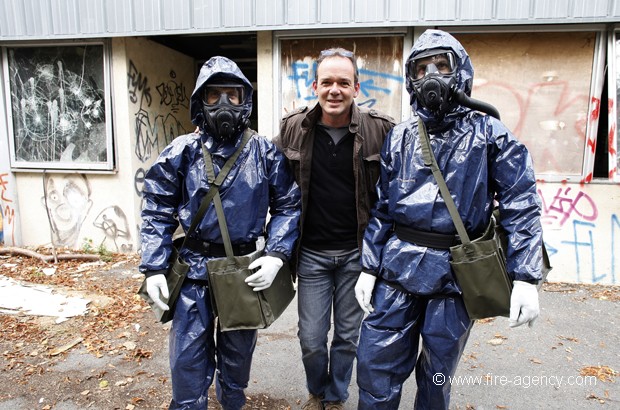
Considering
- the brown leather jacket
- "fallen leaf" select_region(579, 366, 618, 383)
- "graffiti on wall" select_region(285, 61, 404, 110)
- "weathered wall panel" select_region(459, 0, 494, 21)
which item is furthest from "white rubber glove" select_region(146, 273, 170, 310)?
"weathered wall panel" select_region(459, 0, 494, 21)

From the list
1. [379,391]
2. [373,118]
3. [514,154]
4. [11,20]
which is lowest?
[379,391]

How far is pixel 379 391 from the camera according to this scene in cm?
226

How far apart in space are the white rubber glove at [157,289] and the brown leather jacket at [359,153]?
0.76 meters

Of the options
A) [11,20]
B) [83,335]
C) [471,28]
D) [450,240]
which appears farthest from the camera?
[11,20]

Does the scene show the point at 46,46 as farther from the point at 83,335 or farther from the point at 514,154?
the point at 514,154

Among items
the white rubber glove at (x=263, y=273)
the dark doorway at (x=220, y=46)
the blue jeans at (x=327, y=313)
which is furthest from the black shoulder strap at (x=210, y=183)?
the dark doorway at (x=220, y=46)

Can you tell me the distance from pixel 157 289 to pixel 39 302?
3023 mm

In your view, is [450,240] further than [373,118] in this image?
No

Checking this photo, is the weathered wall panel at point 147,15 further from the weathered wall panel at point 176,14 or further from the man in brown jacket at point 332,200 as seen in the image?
the man in brown jacket at point 332,200

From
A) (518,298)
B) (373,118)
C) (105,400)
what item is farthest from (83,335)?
(518,298)

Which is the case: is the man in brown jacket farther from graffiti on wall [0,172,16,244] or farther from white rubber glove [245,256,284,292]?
graffiti on wall [0,172,16,244]

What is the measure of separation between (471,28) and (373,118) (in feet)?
9.75

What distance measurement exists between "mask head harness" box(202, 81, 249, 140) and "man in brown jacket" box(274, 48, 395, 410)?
40cm

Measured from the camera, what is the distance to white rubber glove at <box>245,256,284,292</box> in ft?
7.45
